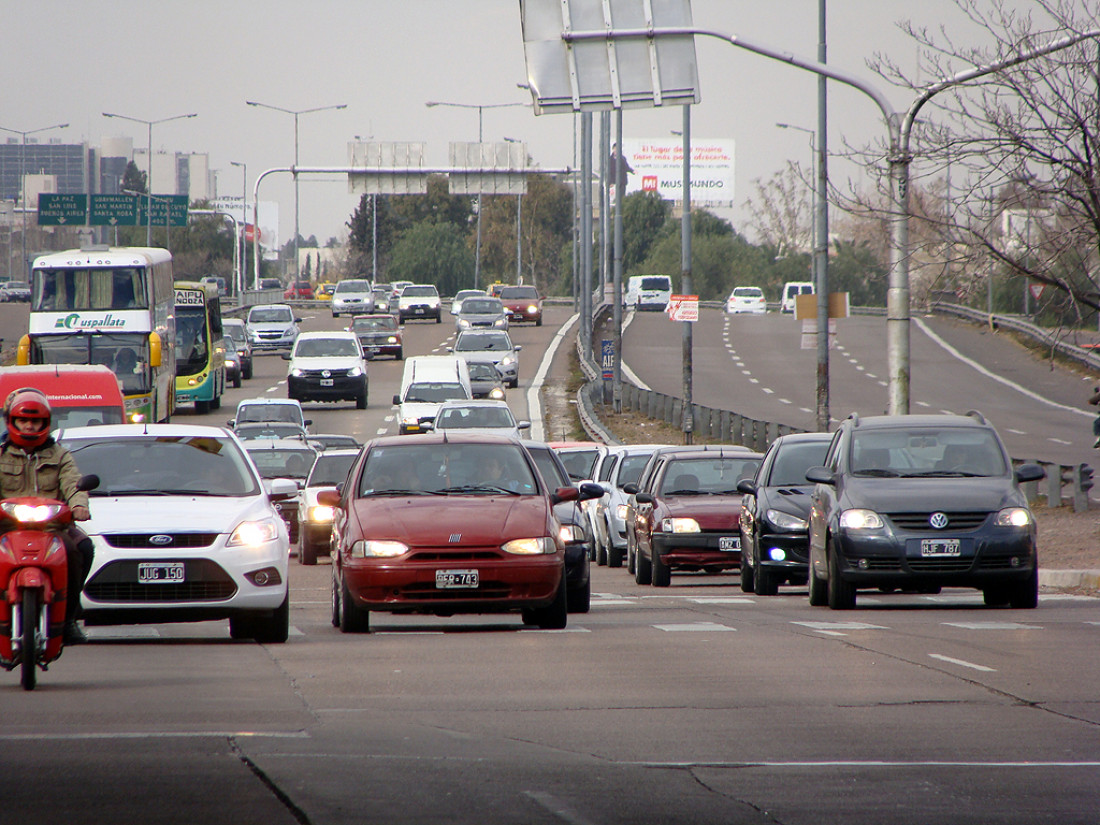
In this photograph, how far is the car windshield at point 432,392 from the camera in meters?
43.7

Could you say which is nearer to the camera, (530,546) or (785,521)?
(530,546)

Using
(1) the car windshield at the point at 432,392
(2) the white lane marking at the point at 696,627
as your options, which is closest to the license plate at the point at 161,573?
(2) the white lane marking at the point at 696,627

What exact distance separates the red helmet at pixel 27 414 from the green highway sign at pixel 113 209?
8638cm

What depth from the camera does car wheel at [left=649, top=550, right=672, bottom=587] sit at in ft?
69.9

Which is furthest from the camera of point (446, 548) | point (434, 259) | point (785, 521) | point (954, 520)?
Answer: point (434, 259)

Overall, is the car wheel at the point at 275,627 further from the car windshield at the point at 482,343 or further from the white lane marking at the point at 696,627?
the car windshield at the point at 482,343

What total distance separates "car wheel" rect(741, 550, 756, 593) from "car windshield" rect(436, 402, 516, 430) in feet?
57.3

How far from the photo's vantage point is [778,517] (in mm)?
18812

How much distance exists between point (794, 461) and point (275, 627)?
28.0 ft

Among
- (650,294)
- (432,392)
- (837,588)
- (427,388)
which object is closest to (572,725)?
(837,588)

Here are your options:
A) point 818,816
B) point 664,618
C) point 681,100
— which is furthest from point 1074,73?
point 818,816

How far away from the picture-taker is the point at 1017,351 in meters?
69.4

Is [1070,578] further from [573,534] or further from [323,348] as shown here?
[323,348]

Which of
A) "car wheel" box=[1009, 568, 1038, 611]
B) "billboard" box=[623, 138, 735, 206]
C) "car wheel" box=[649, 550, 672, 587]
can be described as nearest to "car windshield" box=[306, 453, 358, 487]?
"car wheel" box=[649, 550, 672, 587]
